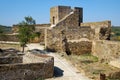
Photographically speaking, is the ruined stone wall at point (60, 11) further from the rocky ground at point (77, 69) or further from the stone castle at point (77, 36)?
the rocky ground at point (77, 69)

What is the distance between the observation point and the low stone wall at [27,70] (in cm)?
1298

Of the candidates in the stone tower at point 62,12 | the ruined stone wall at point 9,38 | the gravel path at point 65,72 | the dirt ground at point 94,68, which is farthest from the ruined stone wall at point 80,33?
the ruined stone wall at point 9,38

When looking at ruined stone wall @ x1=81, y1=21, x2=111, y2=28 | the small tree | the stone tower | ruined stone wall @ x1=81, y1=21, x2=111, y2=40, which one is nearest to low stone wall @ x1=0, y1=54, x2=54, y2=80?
the small tree

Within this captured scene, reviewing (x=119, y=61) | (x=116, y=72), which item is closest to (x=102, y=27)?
(x=119, y=61)

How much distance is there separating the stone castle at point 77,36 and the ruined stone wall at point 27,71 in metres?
6.67

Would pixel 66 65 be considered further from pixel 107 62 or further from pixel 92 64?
pixel 107 62

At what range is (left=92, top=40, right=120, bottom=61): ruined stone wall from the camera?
728 inches

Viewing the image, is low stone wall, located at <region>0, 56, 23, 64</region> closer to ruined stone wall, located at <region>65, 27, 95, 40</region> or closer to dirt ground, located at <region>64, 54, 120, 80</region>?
dirt ground, located at <region>64, 54, 120, 80</region>

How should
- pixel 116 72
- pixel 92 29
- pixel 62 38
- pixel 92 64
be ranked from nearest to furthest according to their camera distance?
pixel 116 72 → pixel 92 64 → pixel 62 38 → pixel 92 29

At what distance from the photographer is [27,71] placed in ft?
44.7

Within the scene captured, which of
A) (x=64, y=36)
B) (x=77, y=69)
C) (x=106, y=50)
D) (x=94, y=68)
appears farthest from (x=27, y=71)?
(x=64, y=36)

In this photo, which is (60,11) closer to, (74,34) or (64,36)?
(74,34)

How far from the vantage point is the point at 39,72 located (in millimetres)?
14102

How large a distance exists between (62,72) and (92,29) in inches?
345
